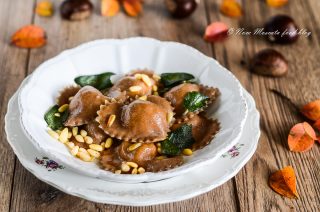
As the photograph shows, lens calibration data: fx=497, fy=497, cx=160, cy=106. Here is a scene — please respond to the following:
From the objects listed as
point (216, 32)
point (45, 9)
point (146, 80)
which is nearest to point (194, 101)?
point (146, 80)

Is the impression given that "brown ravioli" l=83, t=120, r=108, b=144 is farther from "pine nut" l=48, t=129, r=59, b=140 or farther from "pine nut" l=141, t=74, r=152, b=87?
"pine nut" l=141, t=74, r=152, b=87

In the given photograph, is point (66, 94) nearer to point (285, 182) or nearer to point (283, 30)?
point (285, 182)

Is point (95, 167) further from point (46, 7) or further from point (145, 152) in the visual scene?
point (46, 7)

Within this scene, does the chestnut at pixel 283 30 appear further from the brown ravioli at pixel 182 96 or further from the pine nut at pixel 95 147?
the pine nut at pixel 95 147

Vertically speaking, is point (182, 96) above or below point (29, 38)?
above

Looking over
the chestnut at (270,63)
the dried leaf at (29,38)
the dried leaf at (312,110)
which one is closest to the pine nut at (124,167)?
the dried leaf at (312,110)

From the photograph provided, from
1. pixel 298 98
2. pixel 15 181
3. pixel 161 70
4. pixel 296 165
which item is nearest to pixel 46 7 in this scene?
pixel 161 70
